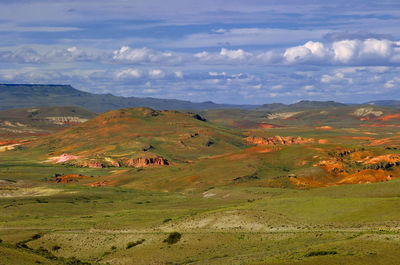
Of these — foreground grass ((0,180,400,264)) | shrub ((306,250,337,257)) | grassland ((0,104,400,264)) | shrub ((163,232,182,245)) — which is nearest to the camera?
shrub ((306,250,337,257))

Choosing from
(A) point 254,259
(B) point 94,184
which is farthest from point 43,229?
(B) point 94,184

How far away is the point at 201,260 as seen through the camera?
5897 cm

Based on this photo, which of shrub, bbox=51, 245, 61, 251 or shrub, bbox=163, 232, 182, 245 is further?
shrub, bbox=51, 245, 61, 251

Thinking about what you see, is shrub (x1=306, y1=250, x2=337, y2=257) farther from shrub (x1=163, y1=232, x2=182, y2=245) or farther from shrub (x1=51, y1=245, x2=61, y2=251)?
shrub (x1=51, y1=245, x2=61, y2=251)

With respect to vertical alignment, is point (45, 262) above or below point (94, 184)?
above

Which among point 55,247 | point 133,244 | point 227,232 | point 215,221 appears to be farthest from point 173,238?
point 55,247

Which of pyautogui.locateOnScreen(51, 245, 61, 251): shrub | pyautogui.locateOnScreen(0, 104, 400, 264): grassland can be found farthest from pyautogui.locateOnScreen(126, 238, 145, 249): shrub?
pyautogui.locateOnScreen(51, 245, 61, 251): shrub

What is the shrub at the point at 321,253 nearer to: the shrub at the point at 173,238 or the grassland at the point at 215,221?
the grassland at the point at 215,221

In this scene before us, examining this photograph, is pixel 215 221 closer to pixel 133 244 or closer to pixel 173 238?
pixel 173 238

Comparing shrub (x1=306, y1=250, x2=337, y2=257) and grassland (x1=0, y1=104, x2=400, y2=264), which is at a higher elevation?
shrub (x1=306, y1=250, x2=337, y2=257)

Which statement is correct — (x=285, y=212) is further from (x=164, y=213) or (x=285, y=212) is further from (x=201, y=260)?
(x=201, y=260)

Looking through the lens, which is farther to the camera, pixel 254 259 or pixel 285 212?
pixel 285 212

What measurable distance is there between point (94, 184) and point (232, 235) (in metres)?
119

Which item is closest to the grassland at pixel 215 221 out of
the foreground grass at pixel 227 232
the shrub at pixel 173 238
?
the foreground grass at pixel 227 232
